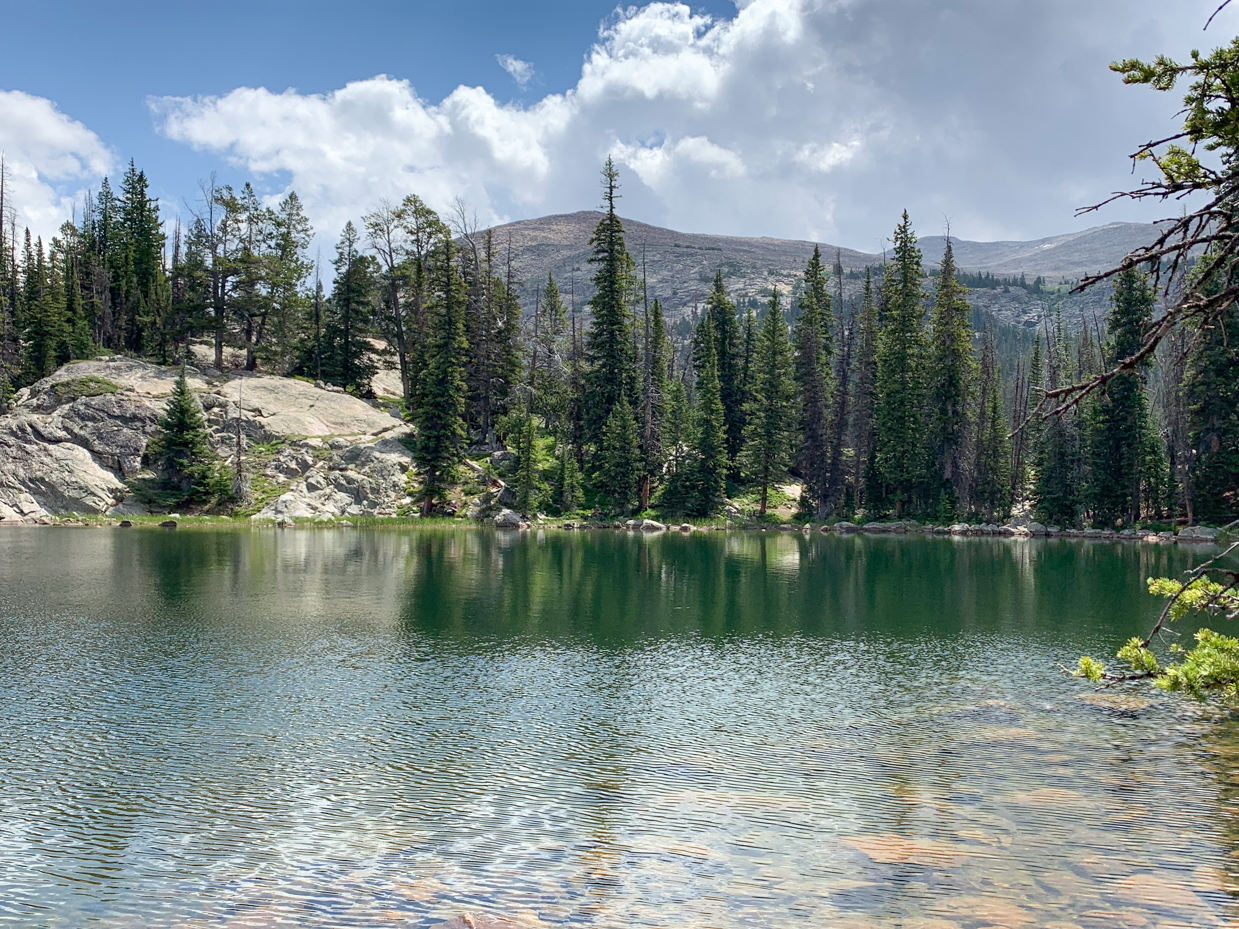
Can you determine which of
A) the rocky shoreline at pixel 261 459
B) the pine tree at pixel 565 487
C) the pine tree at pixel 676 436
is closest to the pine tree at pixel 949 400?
the rocky shoreline at pixel 261 459

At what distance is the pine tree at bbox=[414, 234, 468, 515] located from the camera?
71312 millimetres

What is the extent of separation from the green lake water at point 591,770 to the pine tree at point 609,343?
169 ft

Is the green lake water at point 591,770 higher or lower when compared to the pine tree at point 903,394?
lower

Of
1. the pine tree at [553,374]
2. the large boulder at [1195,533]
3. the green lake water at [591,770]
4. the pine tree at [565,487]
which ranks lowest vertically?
the green lake water at [591,770]

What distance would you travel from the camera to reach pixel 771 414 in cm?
7900

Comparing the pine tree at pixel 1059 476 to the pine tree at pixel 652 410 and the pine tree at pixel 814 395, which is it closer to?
the pine tree at pixel 814 395

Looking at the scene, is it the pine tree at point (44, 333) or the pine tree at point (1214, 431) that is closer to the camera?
the pine tree at point (1214, 431)

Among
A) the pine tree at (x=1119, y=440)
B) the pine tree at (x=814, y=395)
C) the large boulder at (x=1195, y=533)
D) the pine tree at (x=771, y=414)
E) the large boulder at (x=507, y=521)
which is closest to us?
the large boulder at (x=1195, y=533)

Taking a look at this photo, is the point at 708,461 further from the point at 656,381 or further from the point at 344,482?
the point at 344,482

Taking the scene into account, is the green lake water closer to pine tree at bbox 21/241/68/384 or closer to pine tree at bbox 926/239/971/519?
pine tree at bbox 926/239/971/519

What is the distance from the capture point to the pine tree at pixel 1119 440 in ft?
225

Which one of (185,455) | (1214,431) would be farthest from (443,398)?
(1214,431)

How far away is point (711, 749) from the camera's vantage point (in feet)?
50.2

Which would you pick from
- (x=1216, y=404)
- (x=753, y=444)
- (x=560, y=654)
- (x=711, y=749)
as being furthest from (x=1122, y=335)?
(x=711, y=749)
